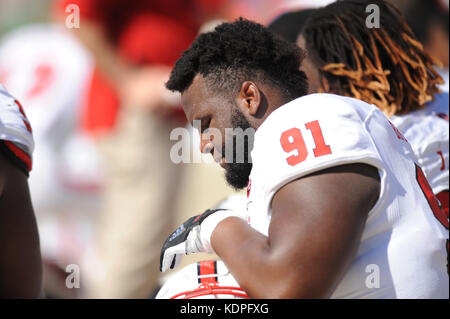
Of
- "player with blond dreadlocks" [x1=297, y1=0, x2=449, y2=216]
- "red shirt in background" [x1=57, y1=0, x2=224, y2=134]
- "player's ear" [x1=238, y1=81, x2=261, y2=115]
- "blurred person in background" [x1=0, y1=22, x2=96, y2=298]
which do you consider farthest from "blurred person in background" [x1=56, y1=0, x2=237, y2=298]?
"player's ear" [x1=238, y1=81, x2=261, y2=115]

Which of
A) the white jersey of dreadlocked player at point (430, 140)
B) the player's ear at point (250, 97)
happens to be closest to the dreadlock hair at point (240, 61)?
the player's ear at point (250, 97)

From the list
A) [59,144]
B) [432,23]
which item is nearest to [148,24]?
[59,144]

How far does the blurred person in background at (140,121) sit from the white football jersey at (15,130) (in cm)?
139

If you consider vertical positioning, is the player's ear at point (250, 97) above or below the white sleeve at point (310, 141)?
above

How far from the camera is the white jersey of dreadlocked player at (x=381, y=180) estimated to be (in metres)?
1.77

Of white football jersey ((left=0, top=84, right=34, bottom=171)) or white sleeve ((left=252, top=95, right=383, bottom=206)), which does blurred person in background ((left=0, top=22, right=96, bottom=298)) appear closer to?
white football jersey ((left=0, top=84, right=34, bottom=171))

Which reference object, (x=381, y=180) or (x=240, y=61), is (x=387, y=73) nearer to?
(x=240, y=61)

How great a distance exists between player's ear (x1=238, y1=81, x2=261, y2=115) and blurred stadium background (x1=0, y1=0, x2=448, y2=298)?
1790 mm

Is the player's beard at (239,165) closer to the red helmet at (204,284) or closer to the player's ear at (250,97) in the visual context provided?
the player's ear at (250,97)

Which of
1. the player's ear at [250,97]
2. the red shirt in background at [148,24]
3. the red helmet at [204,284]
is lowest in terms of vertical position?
the red helmet at [204,284]

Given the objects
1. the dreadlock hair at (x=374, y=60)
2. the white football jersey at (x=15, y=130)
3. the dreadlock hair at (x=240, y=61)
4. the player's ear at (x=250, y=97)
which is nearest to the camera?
the player's ear at (x=250, y=97)

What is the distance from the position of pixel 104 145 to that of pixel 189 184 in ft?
1.89

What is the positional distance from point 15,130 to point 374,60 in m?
1.46

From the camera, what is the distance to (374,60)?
2891mm
